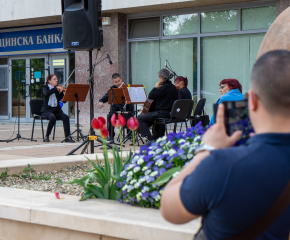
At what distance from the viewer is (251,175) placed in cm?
118

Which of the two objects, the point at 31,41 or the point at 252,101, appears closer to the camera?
the point at 252,101

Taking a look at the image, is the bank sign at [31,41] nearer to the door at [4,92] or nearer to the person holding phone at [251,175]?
the door at [4,92]

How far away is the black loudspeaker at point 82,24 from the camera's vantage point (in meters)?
6.12

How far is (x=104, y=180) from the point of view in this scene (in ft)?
10.2

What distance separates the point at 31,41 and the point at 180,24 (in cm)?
569

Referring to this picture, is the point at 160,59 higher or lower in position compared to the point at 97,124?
higher

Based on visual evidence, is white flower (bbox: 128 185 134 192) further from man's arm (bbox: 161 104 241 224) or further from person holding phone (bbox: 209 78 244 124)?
person holding phone (bbox: 209 78 244 124)

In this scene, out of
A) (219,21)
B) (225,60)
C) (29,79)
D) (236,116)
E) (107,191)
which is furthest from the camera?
(29,79)

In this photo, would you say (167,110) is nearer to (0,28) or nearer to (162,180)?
(162,180)

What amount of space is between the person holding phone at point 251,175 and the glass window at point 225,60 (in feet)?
34.9

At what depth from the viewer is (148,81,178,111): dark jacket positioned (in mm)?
7871

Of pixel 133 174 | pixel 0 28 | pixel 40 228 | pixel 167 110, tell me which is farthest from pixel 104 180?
pixel 0 28

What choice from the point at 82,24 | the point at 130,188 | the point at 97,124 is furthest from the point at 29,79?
the point at 130,188

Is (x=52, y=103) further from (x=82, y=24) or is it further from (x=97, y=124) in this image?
(x=97, y=124)
